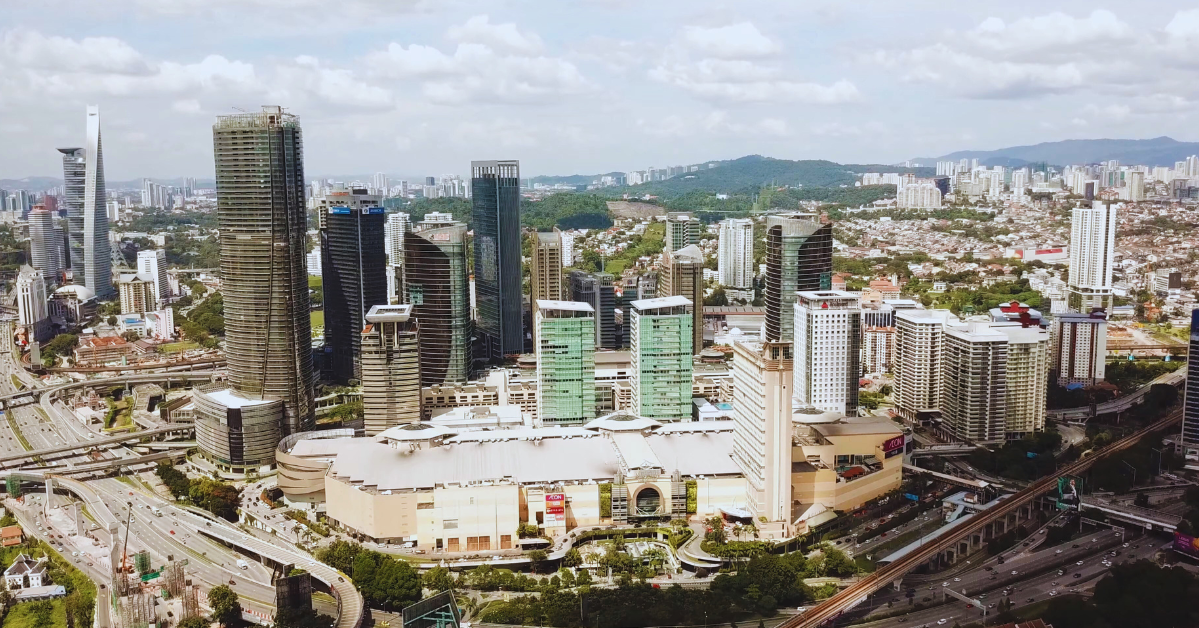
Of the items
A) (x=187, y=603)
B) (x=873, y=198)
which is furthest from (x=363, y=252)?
(x=873, y=198)

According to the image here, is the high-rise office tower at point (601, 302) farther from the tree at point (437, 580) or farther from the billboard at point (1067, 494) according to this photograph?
the tree at point (437, 580)

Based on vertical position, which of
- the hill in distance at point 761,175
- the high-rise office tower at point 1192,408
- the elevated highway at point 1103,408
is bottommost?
the elevated highway at point 1103,408

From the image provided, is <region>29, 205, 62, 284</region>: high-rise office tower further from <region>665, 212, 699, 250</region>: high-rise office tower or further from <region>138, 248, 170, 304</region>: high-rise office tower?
<region>665, 212, 699, 250</region>: high-rise office tower

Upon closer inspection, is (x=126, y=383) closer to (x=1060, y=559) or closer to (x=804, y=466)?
(x=804, y=466)

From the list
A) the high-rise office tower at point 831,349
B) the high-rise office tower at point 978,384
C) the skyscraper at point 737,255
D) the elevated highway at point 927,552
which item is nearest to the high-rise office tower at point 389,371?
the high-rise office tower at point 831,349

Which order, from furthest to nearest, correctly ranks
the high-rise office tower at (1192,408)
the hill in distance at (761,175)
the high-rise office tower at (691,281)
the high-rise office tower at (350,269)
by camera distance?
1. the hill in distance at (761,175)
2. the high-rise office tower at (691,281)
3. the high-rise office tower at (350,269)
4. the high-rise office tower at (1192,408)

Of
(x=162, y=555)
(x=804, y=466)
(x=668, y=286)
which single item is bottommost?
(x=162, y=555)
